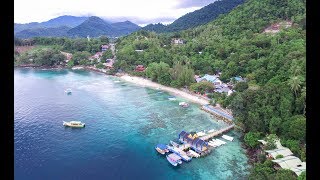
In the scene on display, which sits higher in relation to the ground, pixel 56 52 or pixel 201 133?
pixel 56 52

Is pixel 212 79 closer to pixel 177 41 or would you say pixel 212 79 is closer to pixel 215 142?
pixel 215 142

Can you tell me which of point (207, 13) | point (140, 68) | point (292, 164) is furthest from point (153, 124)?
point (207, 13)

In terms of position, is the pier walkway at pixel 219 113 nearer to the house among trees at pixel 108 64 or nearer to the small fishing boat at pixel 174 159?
the small fishing boat at pixel 174 159

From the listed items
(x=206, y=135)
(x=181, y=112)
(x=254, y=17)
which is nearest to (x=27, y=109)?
(x=181, y=112)

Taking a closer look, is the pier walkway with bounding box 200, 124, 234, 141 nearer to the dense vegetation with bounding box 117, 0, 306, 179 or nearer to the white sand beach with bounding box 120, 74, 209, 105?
the dense vegetation with bounding box 117, 0, 306, 179

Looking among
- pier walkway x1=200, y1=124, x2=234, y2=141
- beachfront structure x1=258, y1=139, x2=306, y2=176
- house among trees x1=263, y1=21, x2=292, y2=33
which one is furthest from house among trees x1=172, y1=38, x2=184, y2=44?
beachfront structure x1=258, y1=139, x2=306, y2=176

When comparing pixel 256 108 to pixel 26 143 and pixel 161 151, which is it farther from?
pixel 26 143
